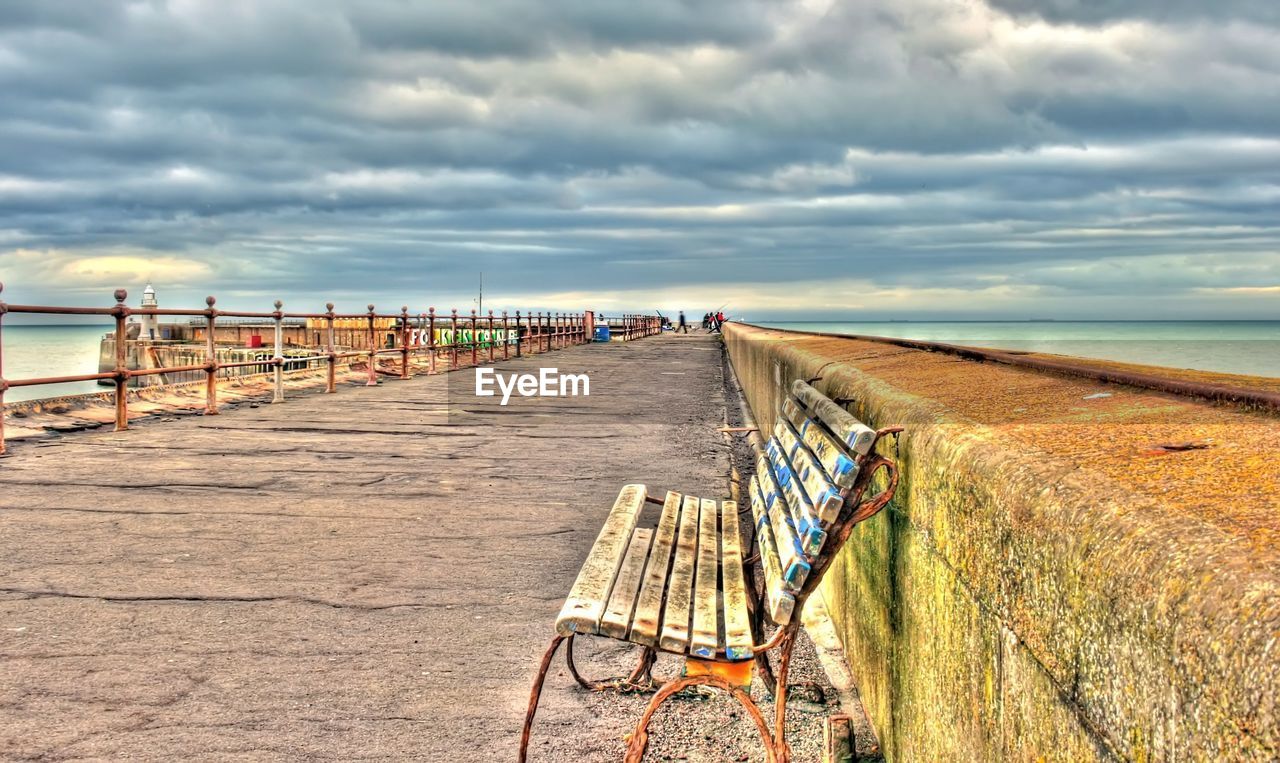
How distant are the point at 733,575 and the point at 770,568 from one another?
0.25m

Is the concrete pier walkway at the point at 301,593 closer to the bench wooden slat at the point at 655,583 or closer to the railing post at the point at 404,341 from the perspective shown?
the bench wooden slat at the point at 655,583

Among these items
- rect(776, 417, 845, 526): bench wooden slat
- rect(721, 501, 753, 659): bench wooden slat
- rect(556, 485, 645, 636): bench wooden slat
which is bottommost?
rect(721, 501, 753, 659): bench wooden slat

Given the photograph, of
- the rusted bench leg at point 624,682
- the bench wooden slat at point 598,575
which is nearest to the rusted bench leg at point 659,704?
the bench wooden slat at point 598,575

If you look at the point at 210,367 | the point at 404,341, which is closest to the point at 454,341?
the point at 404,341

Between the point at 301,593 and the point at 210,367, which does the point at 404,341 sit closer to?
the point at 210,367

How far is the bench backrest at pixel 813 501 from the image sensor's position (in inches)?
102

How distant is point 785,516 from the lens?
3.23m

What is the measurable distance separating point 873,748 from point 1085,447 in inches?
57.8

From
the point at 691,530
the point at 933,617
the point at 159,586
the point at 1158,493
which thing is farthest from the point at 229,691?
the point at 1158,493

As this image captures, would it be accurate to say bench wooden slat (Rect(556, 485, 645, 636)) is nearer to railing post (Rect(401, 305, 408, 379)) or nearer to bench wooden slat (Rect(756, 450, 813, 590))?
bench wooden slat (Rect(756, 450, 813, 590))

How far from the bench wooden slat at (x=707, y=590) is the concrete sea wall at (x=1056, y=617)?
52 centimetres

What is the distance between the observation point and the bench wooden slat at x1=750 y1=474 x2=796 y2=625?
263 cm

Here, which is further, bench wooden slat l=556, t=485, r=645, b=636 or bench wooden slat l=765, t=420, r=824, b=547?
bench wooden slat l=556, t=485, r=645, b=636

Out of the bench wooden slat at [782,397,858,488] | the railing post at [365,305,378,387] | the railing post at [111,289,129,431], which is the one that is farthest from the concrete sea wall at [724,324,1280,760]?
the railing post at [365,305,378,387]
